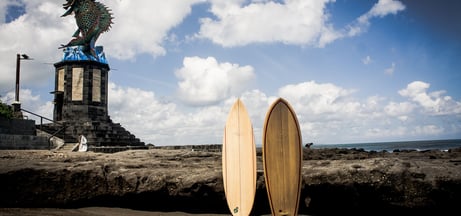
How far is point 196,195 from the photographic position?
3.36 meters

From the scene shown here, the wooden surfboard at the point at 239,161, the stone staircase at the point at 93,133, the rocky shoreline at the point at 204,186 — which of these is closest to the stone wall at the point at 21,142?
the stone staircase at the point at 93,133

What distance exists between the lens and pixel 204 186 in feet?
11.1

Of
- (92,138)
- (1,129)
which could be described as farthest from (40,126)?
(1,129)

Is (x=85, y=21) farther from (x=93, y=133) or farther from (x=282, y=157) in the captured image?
(x=282, y=157)

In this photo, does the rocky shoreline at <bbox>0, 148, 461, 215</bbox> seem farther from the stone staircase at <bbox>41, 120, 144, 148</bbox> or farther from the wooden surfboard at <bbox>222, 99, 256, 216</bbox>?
the stone staircase at <bbox>41, 120, 144, 148</bbox>

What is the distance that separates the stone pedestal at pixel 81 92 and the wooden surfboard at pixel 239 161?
55.0 feet

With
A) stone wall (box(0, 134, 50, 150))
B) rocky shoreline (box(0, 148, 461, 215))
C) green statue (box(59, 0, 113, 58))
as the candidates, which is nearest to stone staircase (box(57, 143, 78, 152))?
stone wall (box(0, 134, 50, 150))

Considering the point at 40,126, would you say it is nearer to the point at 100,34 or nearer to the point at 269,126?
the point at 100,34

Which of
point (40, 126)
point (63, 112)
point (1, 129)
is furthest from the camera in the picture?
point (63, 112)

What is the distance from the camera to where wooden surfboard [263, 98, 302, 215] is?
315 centimetres

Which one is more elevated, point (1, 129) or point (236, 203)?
point (1, 129)

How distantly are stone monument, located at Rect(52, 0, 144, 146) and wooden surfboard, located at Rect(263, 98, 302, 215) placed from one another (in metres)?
17.3

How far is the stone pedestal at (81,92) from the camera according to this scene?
2059 cm

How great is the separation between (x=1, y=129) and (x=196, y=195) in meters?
12.6
